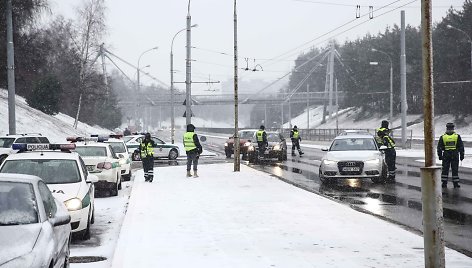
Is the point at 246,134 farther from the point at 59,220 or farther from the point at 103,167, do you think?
the point at 59,220

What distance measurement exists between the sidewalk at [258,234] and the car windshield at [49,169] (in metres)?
1.27

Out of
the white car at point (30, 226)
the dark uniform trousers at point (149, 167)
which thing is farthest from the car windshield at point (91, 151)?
the white car at point (30, 226)

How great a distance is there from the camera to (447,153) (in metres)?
17.4

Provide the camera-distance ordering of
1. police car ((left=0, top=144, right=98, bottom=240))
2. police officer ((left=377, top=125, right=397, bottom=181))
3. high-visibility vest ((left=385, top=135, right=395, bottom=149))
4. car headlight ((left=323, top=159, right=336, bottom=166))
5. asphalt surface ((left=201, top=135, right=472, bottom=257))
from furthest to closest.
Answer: police officer ((left=377, top=125, right=397, bottom=181)) < high-visibility vest ((left=385, top=135, right=395, bottom=149)) < car headlight ((left=323, top=159, right=336, bottom=166)) < asphalt surface ((left=201, top=135, right=472, bottom=257)) < police car ((left=0, top=144, right=98, bottom=240))

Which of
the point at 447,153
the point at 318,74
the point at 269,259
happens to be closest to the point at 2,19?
the point at 447,153

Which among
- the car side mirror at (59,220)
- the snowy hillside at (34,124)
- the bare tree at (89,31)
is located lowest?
the car side mirror at (59,220)

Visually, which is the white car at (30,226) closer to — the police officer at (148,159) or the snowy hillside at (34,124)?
the police officer at (148,159)

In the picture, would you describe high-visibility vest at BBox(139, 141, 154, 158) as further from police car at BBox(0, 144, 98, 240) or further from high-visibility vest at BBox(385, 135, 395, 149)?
police car at BBox(0, 144, 98, 240)

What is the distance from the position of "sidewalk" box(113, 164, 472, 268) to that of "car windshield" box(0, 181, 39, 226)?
5.44 ft

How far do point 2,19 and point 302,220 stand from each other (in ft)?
101

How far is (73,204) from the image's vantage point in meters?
10.2

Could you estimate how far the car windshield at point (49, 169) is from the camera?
11164 mm

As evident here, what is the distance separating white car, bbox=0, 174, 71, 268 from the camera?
5.46m

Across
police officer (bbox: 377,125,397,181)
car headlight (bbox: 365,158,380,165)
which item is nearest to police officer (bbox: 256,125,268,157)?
police officer (bbox: 377,125,397,181)
